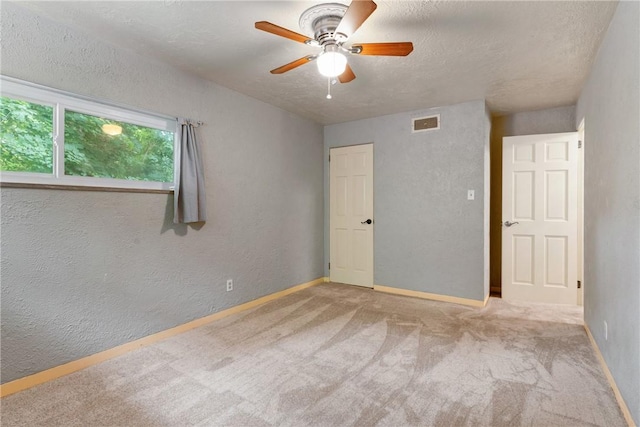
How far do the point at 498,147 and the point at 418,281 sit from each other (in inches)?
86.9

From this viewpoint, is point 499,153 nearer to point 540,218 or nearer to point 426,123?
point 540,218

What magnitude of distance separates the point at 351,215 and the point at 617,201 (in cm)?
299

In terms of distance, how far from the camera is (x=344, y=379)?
2061 mm

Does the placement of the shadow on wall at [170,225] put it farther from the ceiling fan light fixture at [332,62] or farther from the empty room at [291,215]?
the ceiling fan light fixture at [332,62]

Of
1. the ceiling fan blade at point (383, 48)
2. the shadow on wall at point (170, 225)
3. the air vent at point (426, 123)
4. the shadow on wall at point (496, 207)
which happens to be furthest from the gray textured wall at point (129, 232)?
the shadow on wall at point (496, 207)

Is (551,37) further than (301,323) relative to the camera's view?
No

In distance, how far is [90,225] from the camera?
89.0 inches

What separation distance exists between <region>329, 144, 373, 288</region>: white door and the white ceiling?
1151mm

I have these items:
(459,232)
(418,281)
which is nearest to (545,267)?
(459,232)

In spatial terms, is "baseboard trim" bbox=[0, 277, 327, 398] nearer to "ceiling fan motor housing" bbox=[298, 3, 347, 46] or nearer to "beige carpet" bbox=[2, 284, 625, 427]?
"beige carpet" bbox=[2, 284, 625, 427]

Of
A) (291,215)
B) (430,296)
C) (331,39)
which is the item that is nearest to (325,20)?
(331,39)

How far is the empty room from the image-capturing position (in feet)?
6.05

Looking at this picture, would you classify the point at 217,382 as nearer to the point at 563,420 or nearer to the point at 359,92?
the point at 563,420

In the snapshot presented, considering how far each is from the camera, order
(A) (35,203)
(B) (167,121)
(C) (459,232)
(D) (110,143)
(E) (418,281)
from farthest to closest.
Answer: (E) (418,281) < (C) (459,232) < (B) (167,121) < (D) (110,143) < (A) (35,203)
